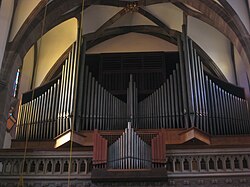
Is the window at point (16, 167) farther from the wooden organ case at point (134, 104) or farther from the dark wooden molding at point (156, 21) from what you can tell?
the dark wooden molding at point (156, 21)

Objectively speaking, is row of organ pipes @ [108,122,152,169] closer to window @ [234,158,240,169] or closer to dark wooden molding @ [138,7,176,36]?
window @ [234,158,240,169]

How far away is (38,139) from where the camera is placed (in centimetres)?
1205

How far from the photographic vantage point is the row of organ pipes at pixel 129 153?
32.4 ft

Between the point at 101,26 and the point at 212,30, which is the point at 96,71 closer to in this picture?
the point at 101,26

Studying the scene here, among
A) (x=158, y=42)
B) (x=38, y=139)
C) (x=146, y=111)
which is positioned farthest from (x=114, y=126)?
(x=158, y=42)

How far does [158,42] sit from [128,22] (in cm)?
129

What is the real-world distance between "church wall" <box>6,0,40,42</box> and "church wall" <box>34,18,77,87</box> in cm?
223

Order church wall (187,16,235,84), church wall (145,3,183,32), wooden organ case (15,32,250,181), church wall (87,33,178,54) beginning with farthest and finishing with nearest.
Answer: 1. church wall (87,33,178,54)
2. church wall (187,16,235,84)
3. church wall (145,3,183,32)
4. wooden organ case (15,32,250,181)

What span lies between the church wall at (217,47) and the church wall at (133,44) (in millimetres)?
993

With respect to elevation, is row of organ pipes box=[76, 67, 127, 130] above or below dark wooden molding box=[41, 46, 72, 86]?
below

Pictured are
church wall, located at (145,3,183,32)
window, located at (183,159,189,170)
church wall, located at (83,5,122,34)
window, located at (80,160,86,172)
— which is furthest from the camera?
church wall, located at (83,5,122,34)

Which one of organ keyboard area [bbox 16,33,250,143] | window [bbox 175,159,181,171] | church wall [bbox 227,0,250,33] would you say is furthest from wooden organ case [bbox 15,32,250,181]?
church wall [bbox 227,0,250,33]

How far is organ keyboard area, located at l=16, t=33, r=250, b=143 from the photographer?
12.1 m

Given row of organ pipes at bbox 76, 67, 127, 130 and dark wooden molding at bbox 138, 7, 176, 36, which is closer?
row of organ pipes at bbox 76, 67, 127, 130
